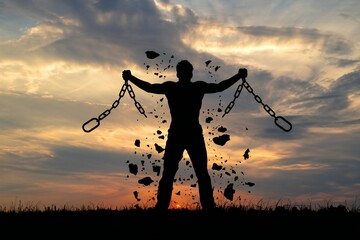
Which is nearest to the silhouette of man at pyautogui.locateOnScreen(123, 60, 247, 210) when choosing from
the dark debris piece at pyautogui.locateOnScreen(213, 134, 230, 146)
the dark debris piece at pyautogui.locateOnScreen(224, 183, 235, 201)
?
the dark debris piece at pyautogui.locateOnScreen(213, 134, 230, 146)

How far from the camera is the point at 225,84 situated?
1086cm

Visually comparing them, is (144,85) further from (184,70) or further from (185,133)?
(185,133)

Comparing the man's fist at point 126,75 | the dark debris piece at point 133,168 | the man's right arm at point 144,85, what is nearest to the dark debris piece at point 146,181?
the dark debris piece at point 133,168

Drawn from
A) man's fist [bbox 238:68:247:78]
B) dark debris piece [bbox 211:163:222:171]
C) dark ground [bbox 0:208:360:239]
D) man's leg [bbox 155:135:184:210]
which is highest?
man's fist [bbox 238:68:247:78]

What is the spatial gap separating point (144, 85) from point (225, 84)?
71.6 inches

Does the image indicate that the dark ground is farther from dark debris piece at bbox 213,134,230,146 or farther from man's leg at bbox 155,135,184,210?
dark debris piece at bbox 213,134,230,146

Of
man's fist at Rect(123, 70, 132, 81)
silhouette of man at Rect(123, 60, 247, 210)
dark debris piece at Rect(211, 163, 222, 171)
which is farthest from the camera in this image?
dark debris piece at Rect(211, 163, 222, 171)

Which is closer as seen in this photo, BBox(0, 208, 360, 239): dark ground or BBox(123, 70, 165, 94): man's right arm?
BBox(0, 208, 360, 239): dark ground

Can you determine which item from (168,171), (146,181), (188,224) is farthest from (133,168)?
(188,224)

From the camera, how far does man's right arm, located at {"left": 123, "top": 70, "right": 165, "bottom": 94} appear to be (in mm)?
10758

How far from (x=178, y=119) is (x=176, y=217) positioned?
6.78 feet

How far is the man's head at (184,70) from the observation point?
10547 millimetres

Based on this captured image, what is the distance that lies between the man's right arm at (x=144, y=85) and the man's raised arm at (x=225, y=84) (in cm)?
104

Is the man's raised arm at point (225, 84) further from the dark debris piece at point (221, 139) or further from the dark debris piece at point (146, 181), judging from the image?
the dark debris piece at point (146, 181)
